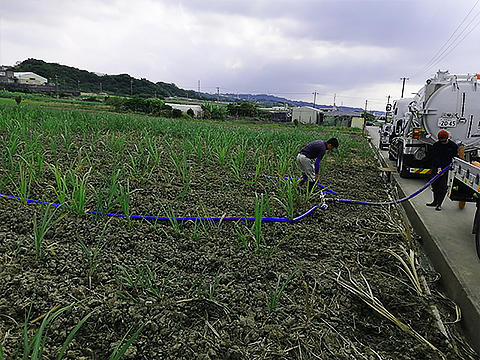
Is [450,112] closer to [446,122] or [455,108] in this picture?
[455,108]

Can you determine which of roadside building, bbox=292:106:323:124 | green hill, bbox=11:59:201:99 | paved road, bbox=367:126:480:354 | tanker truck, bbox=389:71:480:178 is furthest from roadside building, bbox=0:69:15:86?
paved road, bbox=367:126:480:354

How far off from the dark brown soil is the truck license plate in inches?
184

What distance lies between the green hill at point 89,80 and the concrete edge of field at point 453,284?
75153 mm

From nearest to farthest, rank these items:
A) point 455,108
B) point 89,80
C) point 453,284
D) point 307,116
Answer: point 453,284, point 455,108, point 307,116, point 89,80

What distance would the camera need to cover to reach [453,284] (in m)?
3.34

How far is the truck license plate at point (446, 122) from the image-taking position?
7.57 metres

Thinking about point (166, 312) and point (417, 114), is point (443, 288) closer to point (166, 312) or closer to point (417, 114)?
point (166, 312)

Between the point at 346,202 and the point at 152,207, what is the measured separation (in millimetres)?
3032

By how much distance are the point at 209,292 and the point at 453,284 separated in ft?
8.00

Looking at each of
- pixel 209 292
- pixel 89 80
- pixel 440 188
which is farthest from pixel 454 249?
pixel 89 80

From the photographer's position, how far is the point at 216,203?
4621 millimetres

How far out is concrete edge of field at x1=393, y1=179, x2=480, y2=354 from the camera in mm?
2732

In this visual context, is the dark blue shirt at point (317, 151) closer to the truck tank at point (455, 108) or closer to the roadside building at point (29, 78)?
the truck tank at point (455, 108)

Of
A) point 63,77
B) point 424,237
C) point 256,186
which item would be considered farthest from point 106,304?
point 63,77
